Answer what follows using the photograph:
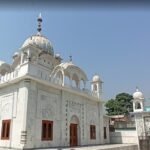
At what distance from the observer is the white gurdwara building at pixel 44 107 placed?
12547 mm

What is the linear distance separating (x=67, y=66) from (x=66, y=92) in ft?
7.03

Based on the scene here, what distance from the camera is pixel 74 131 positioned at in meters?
16.1

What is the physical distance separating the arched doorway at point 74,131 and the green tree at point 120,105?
2166cm

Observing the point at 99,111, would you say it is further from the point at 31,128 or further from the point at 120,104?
the point at 120,104

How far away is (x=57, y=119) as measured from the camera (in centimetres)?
1449

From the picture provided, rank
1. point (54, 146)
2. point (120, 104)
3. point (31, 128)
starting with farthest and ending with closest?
1. point (120, 104)
2. point (54, 146)
3. point (31, 128)

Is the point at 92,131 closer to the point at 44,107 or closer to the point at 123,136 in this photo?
the point at 123,136

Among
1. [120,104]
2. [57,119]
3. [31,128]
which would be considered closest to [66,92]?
[57,119]

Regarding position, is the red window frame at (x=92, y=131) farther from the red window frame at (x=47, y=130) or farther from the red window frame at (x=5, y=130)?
the red window frame at (x=5, y=130)

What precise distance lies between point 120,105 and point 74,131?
23973 millimetres

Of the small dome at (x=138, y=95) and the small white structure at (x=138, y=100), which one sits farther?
the small dome at (x=138, y=95)

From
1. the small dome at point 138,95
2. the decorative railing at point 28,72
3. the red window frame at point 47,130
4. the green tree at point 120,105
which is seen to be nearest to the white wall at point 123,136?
the small dome at point 138,95

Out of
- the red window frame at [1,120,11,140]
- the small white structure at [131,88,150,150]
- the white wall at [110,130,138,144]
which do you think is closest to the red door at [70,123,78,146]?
the red window frame at [1,120,11,140]

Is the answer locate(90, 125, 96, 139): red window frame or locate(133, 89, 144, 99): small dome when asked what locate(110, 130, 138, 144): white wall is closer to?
locate(133, 89, 144, 99): small dome
